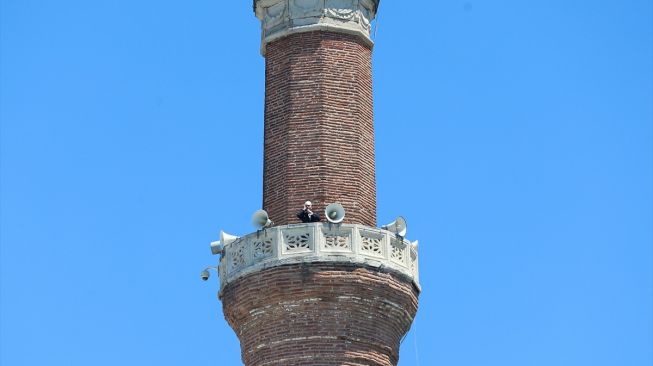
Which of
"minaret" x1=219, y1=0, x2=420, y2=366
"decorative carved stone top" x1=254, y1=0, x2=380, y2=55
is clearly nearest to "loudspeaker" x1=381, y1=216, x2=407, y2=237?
"minaret" x1=219, y1=0, x2=420, y2=366

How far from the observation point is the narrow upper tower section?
3372 cm

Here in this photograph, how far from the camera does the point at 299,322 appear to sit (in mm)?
32219

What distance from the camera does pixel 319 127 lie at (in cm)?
3416

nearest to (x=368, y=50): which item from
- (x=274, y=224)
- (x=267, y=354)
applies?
(x=274, y=224)

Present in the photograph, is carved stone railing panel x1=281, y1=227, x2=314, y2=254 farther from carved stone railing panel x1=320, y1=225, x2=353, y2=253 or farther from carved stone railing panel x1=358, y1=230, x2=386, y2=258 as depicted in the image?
carved stone railing panel x1=358, y1=230, x2=386, y2=258

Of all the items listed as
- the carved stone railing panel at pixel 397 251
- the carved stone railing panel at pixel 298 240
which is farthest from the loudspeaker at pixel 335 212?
the carved stone railing panel at pixel 397 251

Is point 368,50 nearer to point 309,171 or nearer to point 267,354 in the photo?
point 309,171

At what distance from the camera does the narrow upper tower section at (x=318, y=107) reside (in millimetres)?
33719

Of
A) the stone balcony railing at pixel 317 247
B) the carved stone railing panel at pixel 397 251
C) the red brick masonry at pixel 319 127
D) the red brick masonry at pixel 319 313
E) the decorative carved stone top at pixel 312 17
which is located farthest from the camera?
the decorative carved stone top at pixel 312 17

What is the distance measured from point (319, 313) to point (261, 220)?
1.98 m

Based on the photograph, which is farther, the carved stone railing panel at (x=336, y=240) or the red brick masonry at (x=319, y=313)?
the carved stone railing panel at (x=336, y=240)

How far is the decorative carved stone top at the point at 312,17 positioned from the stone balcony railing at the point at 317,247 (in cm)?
454

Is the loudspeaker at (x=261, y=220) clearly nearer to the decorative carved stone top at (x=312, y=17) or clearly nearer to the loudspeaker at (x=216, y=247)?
the loudspeaker at (x=216, y=247)

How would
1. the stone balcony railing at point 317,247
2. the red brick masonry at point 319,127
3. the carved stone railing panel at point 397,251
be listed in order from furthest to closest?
the red brick masonry at point 319,127, the carved stone railing panel at point 397,251, the stone balcony railing at point 317,247
